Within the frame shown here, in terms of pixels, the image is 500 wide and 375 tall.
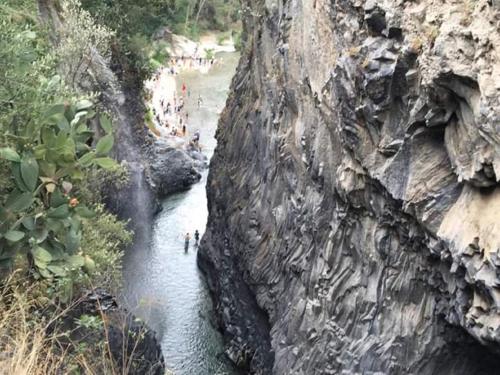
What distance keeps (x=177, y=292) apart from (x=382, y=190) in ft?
49.5

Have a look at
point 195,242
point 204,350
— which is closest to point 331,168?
point 204,350

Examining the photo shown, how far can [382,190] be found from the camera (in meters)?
11.0

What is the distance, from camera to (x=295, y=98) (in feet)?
52.5

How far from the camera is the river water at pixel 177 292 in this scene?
66.5 ft

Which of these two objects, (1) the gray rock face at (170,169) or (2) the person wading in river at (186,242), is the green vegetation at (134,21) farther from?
(2) the person wading in river at (186,242)

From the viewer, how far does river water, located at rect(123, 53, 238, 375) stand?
20266mm

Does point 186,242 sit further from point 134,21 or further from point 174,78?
point 174,78

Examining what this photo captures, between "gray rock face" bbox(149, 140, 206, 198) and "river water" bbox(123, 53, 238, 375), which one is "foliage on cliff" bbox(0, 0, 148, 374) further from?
"gray rock face" bbox(149, 140, 206, 198)

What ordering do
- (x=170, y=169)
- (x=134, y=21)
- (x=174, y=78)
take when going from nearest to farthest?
(x=134, y=21) < (x=170, y=169) < (x=174, y=78)

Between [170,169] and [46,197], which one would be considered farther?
[170,169]

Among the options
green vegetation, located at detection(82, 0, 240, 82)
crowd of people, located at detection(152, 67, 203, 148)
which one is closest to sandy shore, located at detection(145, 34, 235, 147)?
crowd of people, located at detection(152, 67, 203, 148)

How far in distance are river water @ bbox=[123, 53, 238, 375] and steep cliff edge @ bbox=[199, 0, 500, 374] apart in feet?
8.72

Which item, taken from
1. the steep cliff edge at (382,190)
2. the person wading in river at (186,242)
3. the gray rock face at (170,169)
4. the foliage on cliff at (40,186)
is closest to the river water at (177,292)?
the person wading in river at (186,242)

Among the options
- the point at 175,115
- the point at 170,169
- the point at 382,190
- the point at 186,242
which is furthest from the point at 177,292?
the point at 175,115
